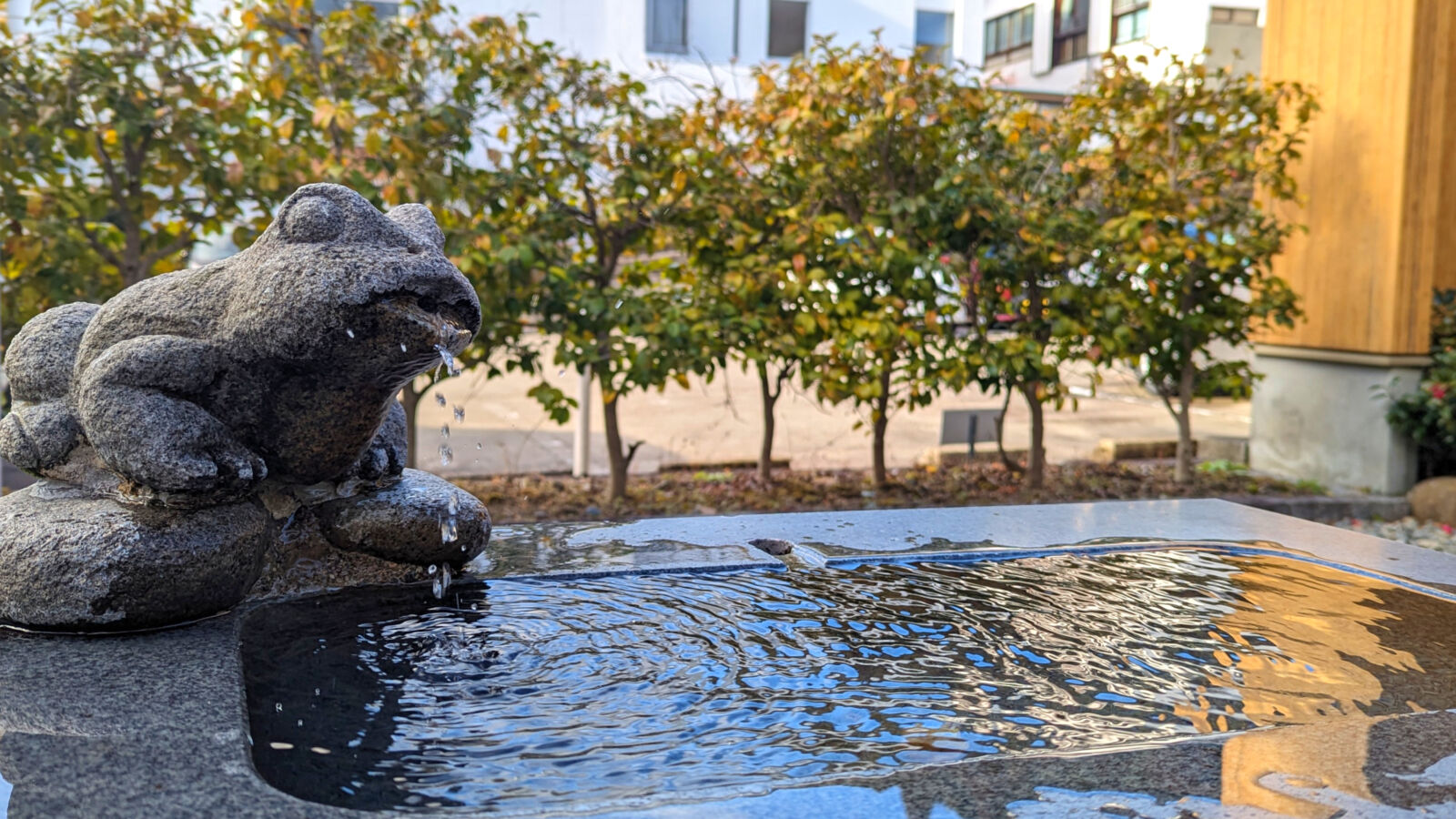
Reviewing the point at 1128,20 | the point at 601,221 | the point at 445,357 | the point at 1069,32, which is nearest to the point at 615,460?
the point at 601,221

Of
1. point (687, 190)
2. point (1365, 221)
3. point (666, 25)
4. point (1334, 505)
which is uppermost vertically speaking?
point (666, 25)

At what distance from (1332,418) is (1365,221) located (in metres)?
1.33

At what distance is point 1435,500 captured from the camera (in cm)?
756

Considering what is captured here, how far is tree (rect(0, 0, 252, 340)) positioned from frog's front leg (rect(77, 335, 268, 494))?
3.24 metres

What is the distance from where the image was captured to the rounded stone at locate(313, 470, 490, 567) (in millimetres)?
3215

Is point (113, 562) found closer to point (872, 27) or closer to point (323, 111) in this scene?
point (323, 111)

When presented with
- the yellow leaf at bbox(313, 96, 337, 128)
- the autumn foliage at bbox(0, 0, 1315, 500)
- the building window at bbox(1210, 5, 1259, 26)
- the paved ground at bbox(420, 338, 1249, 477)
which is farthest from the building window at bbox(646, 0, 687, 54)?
→ the yellow leaf at bbox(313, 96, 337, 128)

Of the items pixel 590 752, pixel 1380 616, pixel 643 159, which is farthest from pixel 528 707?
pixel 643 159

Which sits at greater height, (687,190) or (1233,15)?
(1233,15)

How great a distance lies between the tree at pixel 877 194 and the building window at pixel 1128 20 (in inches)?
699

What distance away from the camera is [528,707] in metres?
2.46

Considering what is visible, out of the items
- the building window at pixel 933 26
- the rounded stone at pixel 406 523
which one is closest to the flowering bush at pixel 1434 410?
the rounded stone at pixel 406 523

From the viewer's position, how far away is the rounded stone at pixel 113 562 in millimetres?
2695

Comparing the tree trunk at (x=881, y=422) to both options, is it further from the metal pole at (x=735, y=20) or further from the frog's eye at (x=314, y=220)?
the metal pole at (x=735, y=20)
